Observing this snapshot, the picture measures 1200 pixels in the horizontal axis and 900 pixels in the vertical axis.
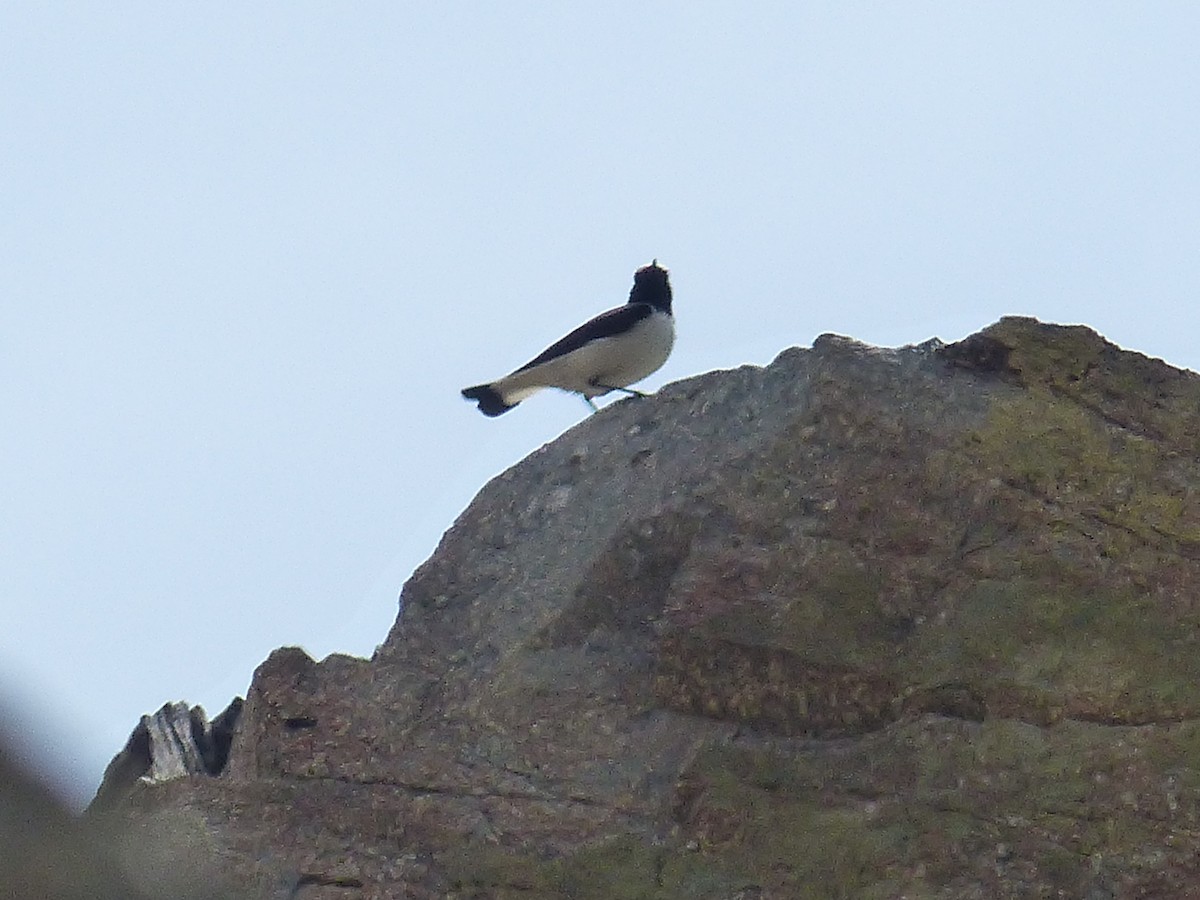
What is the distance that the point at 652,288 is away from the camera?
15031 mm

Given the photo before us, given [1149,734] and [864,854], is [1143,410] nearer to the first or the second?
[1149,734]

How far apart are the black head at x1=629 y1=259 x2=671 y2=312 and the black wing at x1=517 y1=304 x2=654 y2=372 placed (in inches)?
27.3

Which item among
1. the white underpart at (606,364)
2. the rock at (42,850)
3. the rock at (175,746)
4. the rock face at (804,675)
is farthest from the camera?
the white underpart at (606,364)

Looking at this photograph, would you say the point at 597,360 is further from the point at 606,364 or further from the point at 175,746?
the point at 175,746

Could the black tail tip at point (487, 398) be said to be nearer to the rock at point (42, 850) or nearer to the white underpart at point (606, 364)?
the white underpart at point (606, 364)

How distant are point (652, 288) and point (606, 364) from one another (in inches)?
60.8

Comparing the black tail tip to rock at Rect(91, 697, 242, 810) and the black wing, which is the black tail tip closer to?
the black wing

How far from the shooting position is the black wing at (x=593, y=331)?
45.5 ft

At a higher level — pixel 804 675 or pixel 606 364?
pixel 606 364

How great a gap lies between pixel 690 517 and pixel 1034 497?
2.01 metres

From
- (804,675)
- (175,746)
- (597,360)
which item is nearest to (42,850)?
(804,675)

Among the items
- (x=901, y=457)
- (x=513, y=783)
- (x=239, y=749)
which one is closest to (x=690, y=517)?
(x=901, y=457)

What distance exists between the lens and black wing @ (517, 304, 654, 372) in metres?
13.9

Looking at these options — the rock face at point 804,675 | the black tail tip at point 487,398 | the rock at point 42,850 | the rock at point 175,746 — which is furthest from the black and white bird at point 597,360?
the rock at point 42,850
